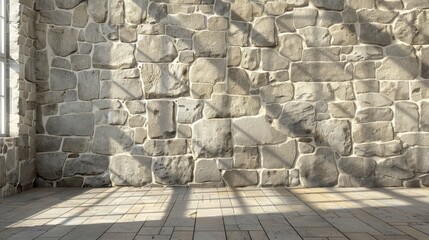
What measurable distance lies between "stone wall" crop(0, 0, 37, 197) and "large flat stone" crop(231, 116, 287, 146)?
7.58ft

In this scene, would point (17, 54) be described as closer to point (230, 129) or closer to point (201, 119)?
point (201, 119)

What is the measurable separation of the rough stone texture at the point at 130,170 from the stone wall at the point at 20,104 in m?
0.93

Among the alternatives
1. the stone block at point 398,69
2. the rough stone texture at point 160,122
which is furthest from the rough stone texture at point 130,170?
the stone block at point 398,69

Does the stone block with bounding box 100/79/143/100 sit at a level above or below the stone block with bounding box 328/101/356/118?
above

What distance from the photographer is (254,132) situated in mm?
4371

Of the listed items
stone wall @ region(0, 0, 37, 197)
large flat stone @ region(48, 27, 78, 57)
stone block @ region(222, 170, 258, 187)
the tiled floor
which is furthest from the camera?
large flat stone @ region(48, 27, 78, 57)

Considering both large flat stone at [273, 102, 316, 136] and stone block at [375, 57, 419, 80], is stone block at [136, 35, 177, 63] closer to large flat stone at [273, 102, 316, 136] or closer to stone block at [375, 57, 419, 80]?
large flat stone at [273, 102, 316, 136]

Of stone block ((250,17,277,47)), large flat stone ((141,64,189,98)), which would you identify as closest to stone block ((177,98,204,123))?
large flat stone ((141,64,189,98))

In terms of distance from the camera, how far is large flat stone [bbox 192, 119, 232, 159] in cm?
435

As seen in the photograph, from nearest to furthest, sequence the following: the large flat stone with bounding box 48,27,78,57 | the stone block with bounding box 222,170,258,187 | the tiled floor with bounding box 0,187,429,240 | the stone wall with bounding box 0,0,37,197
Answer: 1. the tiled floor with bounding box 0,187,429,240
2. the stone wall with bounding box 0,0,37,197
3. the stone block with bounding box 222,170,258,187
4. the large flat stone with bounding box 48,27,78,57

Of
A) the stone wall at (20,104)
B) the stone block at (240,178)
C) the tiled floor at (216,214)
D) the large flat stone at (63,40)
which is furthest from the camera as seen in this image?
the large flat stone at (63,40)

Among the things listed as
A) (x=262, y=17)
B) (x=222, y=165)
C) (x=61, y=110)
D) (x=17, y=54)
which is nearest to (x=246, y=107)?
(x=222, y=165)

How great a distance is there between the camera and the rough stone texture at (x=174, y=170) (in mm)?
4352

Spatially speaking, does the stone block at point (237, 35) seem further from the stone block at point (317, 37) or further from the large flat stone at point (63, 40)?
the large flat stone at point (63, 40)
